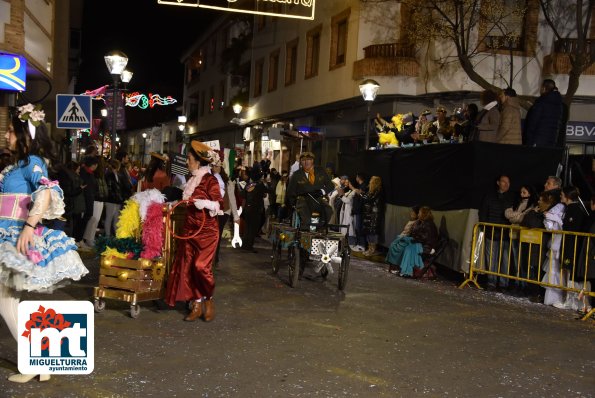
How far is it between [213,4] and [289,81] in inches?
662

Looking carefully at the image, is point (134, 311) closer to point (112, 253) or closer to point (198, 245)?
point (112, 253)

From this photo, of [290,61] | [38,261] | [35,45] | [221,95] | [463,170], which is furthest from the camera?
[221,95]

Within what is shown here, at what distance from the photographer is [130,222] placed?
8.38m

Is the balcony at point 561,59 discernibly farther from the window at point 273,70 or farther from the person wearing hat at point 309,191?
the window at point 273,70

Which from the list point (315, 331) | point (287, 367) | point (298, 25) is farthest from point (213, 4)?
point (298, 25)

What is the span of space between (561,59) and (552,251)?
12.9 m

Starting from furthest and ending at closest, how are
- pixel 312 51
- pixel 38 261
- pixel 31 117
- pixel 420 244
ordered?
pixel 312 51, pixel 420 244, pixel 31 117, pixel 38 261

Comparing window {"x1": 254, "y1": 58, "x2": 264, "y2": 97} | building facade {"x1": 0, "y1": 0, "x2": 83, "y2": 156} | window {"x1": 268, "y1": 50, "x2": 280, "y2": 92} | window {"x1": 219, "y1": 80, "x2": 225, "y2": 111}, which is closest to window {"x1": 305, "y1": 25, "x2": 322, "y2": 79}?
window {"x1": 268, "y1": 50, "x2": 280, "y2": 92}

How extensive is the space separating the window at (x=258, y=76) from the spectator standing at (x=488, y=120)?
82.5 feet

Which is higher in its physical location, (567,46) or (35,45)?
(567,46)

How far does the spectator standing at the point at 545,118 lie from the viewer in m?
12.5

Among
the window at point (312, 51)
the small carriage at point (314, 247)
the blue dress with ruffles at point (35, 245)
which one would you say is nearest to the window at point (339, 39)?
the window at point (312, 51)

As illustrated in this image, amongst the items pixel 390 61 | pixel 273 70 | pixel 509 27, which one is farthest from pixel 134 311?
pixel 273 70

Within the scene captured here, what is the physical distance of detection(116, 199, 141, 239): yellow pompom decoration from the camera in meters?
8.38
